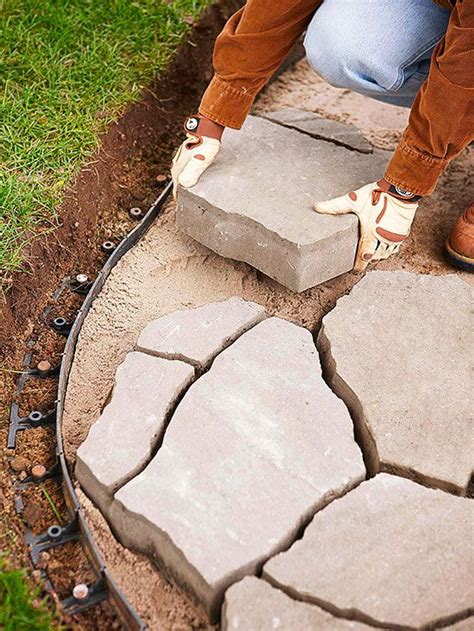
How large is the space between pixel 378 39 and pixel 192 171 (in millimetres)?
729

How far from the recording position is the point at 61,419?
227cm

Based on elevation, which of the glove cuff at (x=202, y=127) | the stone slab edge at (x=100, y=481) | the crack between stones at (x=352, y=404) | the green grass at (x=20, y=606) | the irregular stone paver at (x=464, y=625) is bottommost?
the green grass at (x=20, y=606)

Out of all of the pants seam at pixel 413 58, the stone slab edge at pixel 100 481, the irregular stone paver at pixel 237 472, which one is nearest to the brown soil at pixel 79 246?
the stone slab edge at pixel 100 481

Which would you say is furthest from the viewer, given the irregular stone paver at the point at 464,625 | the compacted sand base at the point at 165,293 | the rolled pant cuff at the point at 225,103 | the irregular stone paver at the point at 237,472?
the rolled pant cuff at the point at 225,103

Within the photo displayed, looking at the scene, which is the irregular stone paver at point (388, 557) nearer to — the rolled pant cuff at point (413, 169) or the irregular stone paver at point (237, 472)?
the irregular stone paver at point (237, 472)

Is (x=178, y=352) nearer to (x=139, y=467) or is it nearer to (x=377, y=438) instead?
(x=139, y=467)

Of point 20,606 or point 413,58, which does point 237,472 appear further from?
Result: point 413,58

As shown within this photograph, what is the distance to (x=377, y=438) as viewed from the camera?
6.95ft

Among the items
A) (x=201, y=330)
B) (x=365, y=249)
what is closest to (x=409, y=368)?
(x=365, y=249)

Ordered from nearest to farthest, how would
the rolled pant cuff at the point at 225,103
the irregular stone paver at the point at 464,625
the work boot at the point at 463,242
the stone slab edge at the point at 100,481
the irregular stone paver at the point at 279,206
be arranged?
1. the irregular stone paver at the point at 464,625
2. the stone slab edge at the point at 100,481
3. the irregular stone paver at the point at 279,206
4. the rolled pant cuff at the point at 225,103
5. the work boot at the point at 463,242

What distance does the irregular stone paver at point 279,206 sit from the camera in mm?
2527

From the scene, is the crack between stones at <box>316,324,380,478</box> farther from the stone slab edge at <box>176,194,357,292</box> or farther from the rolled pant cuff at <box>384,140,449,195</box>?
the rolled pant cuff at <box>384,140,449,195</box>

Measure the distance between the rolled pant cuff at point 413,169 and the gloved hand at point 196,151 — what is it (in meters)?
0.59

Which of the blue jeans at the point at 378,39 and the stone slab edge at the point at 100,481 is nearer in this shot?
the stone slab edge at the point at 100,481
